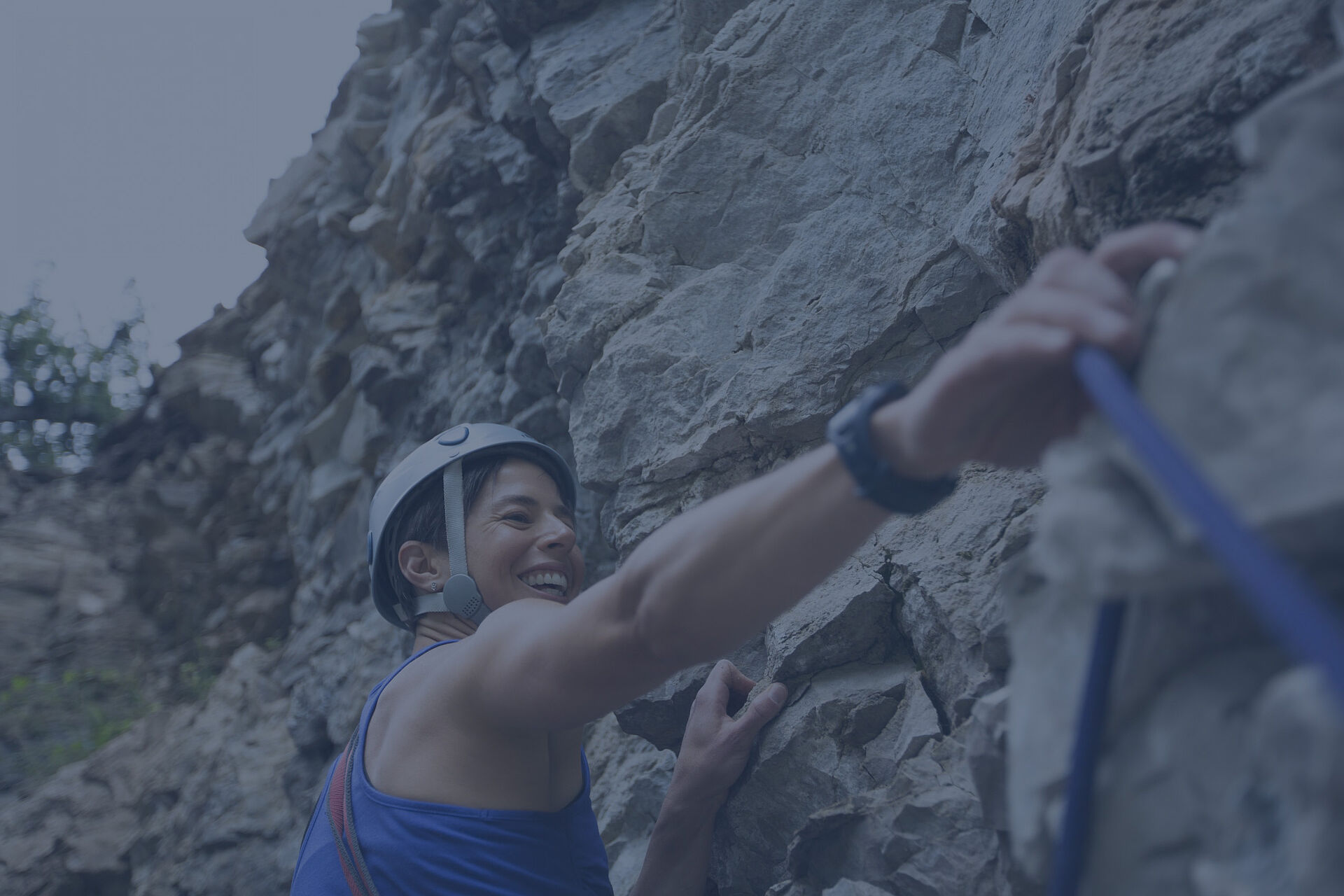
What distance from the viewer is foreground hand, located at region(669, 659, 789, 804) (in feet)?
8.36

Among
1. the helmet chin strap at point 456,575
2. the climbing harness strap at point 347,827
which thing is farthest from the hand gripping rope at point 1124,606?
Answer: the helmet chin strap at point 456,575

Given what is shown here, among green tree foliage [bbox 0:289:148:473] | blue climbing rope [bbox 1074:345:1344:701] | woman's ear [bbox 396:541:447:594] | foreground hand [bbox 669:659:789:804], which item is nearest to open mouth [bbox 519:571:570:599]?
woman's ear [bbox 396:541:447:594]

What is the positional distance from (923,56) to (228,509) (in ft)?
23.0

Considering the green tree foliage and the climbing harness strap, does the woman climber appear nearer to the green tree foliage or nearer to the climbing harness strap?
the climbing harness strap

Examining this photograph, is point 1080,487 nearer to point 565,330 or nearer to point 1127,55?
point 1127,55

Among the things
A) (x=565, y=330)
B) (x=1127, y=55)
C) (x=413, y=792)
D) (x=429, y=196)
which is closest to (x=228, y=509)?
(x=429, y=196)

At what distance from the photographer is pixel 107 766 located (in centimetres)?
655

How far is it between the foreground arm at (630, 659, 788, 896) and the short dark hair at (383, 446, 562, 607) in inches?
37.8

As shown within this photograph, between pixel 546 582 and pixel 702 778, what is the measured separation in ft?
2.38

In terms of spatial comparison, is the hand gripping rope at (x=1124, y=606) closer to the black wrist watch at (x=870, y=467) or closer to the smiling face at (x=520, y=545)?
the black wrist watch at (x=870, y=467)

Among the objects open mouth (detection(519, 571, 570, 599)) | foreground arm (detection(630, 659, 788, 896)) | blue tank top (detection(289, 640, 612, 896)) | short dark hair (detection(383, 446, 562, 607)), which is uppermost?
short dark hair (detection(383, 446, 562, 607))

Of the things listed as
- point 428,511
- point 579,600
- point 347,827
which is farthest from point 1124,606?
point 428,511

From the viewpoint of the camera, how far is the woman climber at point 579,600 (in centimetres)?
112

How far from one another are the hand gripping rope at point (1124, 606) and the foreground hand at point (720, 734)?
59.9 inches
